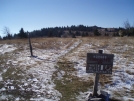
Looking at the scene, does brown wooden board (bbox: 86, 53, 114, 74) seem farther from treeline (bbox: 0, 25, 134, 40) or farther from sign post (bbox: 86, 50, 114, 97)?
treeline (bbox: 0, 25, 134, 40)

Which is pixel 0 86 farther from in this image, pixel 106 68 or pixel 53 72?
pixel 106 68

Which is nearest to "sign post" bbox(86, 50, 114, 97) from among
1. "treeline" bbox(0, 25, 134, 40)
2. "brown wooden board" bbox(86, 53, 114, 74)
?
"brown wooden board" bbox(86, 53, 114, 74)

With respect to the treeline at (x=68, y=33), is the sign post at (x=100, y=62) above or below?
below

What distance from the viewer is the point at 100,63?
6438mm

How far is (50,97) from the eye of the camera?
7.23 metres

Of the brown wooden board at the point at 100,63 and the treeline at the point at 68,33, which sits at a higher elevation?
the treeline at the point at 68,33

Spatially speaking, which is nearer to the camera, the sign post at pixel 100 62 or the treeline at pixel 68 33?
the sign post at pixel 100 62

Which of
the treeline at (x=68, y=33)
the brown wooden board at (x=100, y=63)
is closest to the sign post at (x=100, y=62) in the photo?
the brown wooden board at (x=100, y=63)

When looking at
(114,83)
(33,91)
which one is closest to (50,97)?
(33,91)

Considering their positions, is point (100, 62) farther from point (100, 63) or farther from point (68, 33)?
point (68, 33)

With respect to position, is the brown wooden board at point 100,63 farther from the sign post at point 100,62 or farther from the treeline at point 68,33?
the treeline at point 68,33

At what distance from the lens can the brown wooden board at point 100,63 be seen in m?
6.41

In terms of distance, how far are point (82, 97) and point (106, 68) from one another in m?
2.21

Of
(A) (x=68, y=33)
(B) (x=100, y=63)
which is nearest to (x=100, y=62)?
(B) (x=100, y=63)
